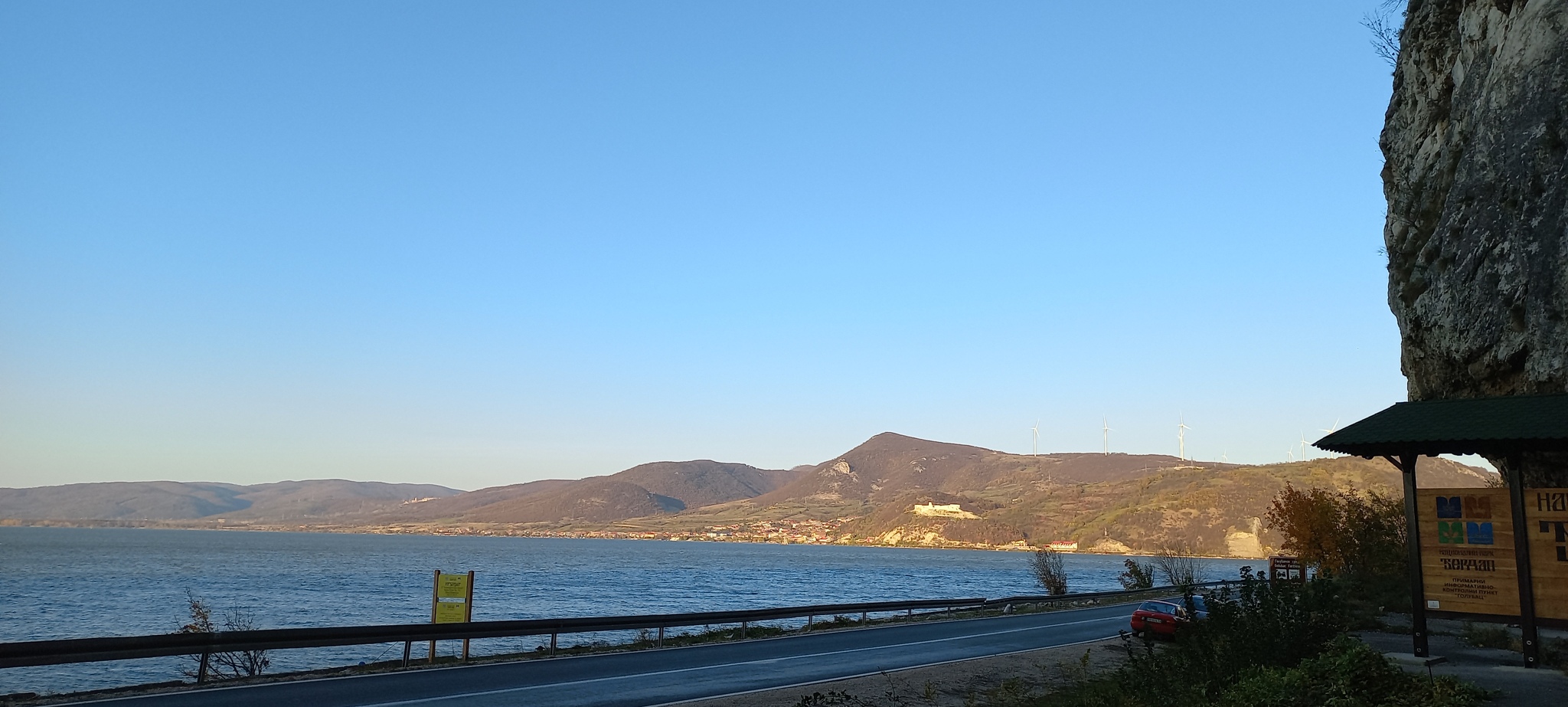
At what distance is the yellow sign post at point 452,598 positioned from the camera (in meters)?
23.4

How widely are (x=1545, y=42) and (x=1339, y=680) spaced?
1775 cm

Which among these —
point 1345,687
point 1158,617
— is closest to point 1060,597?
point 1158,617

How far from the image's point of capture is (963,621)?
38.7 metres

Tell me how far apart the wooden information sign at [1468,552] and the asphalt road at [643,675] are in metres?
10.7

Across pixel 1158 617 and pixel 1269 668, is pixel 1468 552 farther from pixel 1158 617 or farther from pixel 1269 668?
pixel 1158 617

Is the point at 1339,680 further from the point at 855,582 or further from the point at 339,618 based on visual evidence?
the point at 855,582

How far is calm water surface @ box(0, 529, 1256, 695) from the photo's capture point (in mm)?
38875

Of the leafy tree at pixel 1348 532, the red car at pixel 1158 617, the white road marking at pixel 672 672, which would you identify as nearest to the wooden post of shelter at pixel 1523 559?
the red car at pixel 1158 617

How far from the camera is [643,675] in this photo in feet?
65.7

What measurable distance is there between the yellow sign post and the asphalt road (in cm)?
258

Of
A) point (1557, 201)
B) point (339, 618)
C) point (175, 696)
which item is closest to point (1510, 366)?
point (1557, 201)

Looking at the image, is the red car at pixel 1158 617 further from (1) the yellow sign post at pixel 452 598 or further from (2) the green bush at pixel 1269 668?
(1) the yellow sign post at pixel 452 598

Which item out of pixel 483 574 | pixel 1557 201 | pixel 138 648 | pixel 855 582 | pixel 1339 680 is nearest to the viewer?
pixel 1339 680

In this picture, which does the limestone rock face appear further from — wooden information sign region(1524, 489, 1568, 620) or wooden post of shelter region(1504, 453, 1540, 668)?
wooden post of shelter region(1504, 453, 1540, 668)
